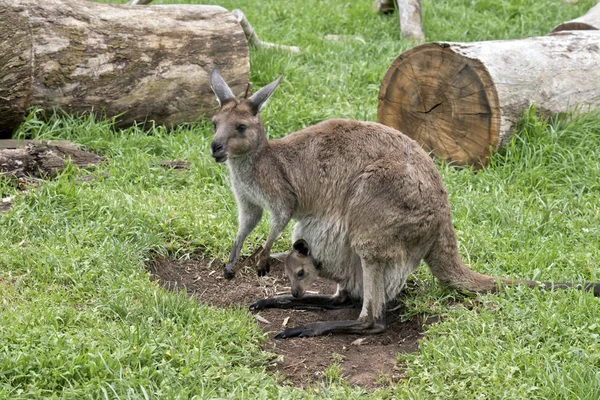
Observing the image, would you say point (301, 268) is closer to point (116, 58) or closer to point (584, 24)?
point (116, 58)

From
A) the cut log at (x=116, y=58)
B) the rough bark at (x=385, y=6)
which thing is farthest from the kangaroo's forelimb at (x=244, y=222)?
the rough bark at (x=385, y=6)

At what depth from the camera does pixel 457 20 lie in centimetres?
1096

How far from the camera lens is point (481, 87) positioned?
704 cm

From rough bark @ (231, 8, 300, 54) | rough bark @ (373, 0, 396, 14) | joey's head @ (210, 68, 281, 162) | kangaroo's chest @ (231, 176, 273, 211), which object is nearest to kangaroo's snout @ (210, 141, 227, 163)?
joey's head @ (210, 68, 281, 162)

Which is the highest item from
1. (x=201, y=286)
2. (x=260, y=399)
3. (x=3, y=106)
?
(x=3, y=106)

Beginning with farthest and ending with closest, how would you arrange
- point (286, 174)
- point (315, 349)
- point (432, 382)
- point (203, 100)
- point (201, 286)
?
1. point (203, 100)
2. point (201, 286)
3. point (286, 174)
4. point (315, 349)
5. point (432, 382)

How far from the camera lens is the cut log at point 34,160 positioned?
633 centimetres

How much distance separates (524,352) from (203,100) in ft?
15.0

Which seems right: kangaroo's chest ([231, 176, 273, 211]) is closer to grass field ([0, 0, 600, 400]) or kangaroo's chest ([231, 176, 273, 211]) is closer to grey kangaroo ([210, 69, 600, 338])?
grey kangaroo ([210, 69, 600, 338])

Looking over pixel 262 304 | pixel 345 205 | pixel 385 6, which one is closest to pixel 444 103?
pixel 345 205

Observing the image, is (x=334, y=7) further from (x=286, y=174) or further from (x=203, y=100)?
(x=286, y=174)

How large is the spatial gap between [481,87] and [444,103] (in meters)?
0.42

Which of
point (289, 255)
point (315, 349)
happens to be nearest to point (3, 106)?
point (289, 255)

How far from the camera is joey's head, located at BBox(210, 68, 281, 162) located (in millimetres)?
5141
